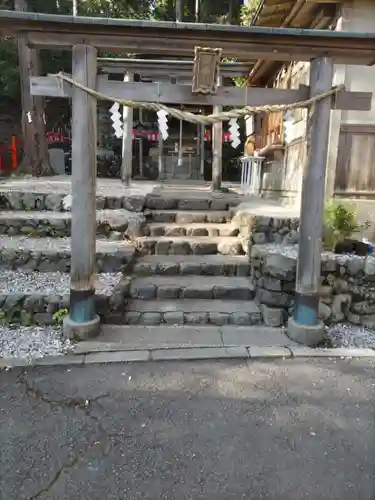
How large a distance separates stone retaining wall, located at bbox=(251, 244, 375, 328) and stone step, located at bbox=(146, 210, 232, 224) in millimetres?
2128

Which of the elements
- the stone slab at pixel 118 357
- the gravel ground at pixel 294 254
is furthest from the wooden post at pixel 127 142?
the stone slab at pixel 118 357

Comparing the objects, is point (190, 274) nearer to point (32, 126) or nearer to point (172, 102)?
point (172, 102)

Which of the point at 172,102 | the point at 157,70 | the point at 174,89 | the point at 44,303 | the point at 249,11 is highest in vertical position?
the point at 249,11

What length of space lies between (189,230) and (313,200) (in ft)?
8.71

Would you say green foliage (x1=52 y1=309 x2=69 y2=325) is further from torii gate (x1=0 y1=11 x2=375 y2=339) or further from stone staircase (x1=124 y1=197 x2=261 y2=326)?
stone staircase (x1=124 y1=197 x2=261 y2=326)

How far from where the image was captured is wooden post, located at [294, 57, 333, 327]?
3.83m

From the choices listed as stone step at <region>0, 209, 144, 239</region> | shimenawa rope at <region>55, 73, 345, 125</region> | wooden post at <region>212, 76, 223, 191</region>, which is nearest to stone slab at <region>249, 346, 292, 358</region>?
shimenawa rope at <region>55, 73, 345, 125</region>

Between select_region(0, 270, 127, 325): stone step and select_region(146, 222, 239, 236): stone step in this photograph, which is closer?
select_region(0, 270, 127, 325): stone step

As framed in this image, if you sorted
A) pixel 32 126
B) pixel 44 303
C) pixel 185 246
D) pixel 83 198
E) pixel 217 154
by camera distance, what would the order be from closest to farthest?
1. pixel 83 198
2. pixel 44 303
3. pixel 185 246
4. pixel 217 154
5. pixel 32 126

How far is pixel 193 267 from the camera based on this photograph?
5.38 meters

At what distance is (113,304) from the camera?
4.45 m

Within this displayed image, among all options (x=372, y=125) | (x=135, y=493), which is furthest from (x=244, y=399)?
(x=372, y=125)

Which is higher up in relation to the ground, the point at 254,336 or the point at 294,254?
the point at 294,254

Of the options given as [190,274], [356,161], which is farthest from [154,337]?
[356,161]
